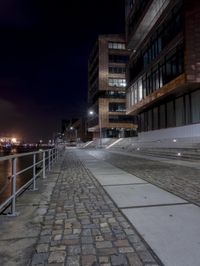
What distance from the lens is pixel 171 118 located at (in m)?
31.6

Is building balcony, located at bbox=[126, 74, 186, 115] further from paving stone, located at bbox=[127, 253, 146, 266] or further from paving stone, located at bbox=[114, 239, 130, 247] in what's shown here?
paving stone, located at bbox=[127, 253, 146, 266]

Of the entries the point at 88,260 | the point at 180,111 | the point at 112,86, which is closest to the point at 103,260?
the point at 88,260

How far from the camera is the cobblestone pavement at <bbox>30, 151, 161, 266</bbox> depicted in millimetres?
3107

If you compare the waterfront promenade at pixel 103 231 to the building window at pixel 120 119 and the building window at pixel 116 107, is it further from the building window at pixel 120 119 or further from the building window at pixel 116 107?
the building window at pixel 116 107

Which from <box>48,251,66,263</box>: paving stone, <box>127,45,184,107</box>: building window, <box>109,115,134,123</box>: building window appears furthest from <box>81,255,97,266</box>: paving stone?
<box>109,115,134,123</box>: building window

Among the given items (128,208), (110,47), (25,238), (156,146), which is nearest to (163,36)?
(156,146)

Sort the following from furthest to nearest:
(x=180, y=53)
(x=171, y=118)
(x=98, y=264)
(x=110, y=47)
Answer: (x=110, y=47) < (x=171, y=118) < (x=180, y=53) < (x=98, y=264)

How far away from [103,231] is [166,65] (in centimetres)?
2763

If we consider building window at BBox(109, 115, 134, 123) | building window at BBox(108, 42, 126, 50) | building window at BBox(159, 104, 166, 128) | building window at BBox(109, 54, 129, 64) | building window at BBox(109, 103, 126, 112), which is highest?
building window at BBox(108, 42, 126, 50)

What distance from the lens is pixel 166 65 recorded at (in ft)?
94.5

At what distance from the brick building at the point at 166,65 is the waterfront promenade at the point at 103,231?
815 inches

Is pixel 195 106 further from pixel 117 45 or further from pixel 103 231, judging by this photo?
pixel 117 45

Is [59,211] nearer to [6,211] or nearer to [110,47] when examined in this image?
[6,211]

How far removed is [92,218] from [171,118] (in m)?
28.6
